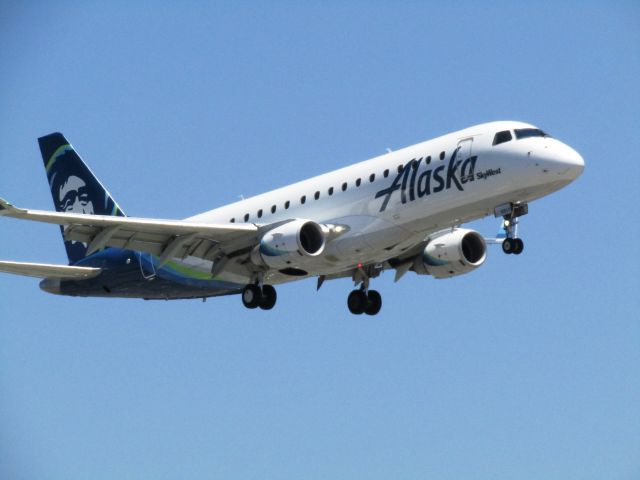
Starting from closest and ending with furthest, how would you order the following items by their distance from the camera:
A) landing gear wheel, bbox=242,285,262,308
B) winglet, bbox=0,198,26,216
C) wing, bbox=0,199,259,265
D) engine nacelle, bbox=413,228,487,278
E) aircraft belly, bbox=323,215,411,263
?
winglet, bbox=0,198,26,216, aircraft belly, bbox=323,215,411,263, wing, bbox=0,199,259,265, landing gear wheel, bbox=242,285,262,308, engine nacelle, bbox=413,228,487,278

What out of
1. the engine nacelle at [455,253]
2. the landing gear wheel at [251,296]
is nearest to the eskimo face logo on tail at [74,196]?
the landing gear wheel at [251,296]

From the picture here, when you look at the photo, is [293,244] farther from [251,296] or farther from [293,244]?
[251,296]

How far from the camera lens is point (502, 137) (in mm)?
42812

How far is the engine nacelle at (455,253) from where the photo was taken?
47250 mm

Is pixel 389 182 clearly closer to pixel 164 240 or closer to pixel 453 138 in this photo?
pixel 453 138

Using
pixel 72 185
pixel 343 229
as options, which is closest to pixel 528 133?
pixel 343 229

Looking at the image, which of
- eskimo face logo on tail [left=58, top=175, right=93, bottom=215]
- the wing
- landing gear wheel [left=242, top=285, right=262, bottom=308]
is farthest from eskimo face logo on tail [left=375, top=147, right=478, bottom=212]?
eskimo face logo on tail [left=58, top=175, right=93, bottom=215]

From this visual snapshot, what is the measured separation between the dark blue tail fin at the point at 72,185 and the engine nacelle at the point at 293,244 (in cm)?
1075

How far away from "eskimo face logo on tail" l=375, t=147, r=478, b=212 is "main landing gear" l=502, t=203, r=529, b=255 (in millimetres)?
1645

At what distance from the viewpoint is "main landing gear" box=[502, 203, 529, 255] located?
1663 inches

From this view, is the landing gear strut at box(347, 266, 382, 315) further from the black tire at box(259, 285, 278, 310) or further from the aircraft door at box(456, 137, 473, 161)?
the aircraft door at box(456, 137, 473, 161)

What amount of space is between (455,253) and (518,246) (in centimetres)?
513

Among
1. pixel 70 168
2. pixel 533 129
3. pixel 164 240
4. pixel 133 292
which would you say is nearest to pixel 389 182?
pixel 533 129

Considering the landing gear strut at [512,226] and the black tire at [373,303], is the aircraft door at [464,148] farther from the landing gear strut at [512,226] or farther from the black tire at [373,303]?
the black tire at [373,303]
